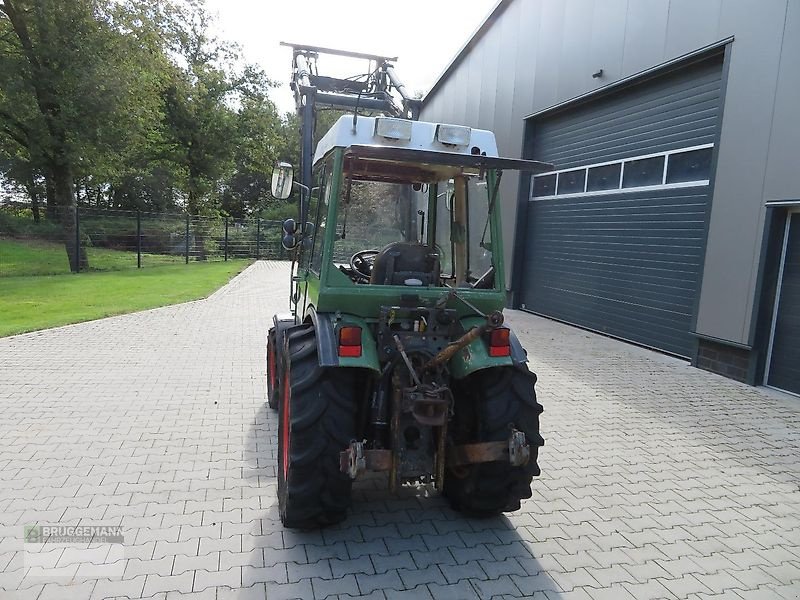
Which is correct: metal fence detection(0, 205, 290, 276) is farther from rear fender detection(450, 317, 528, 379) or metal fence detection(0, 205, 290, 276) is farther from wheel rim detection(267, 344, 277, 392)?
rear fender detection(450, 317, 528, 379)

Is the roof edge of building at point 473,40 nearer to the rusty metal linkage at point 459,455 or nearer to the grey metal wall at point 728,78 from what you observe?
the grey metal wall at point 728,78

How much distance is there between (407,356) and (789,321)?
6.03 meters

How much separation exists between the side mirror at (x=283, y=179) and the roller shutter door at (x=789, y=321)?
6284 mm

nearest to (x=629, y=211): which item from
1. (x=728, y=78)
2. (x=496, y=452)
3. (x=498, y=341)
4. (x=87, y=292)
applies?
(x=728, y=78)

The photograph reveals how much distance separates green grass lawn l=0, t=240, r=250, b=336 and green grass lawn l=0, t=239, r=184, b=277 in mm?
41

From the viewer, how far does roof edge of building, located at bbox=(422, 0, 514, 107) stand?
44.0 ft

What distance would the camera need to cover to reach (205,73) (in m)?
26.1

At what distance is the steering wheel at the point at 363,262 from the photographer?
428cm

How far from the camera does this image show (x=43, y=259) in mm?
17141

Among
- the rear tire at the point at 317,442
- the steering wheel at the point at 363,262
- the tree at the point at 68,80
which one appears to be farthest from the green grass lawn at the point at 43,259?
the rear tire at the point at 317,442

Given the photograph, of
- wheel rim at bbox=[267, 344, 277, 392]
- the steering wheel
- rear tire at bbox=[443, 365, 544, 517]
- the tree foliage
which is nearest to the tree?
the tree foliage

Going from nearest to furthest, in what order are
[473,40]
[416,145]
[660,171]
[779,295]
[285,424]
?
[416,145]
[285,424]
[779,295]
[660,171]
[473,40]

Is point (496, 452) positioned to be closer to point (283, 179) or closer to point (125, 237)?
point (283, 179)

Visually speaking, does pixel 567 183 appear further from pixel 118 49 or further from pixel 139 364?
pixel 118 49
